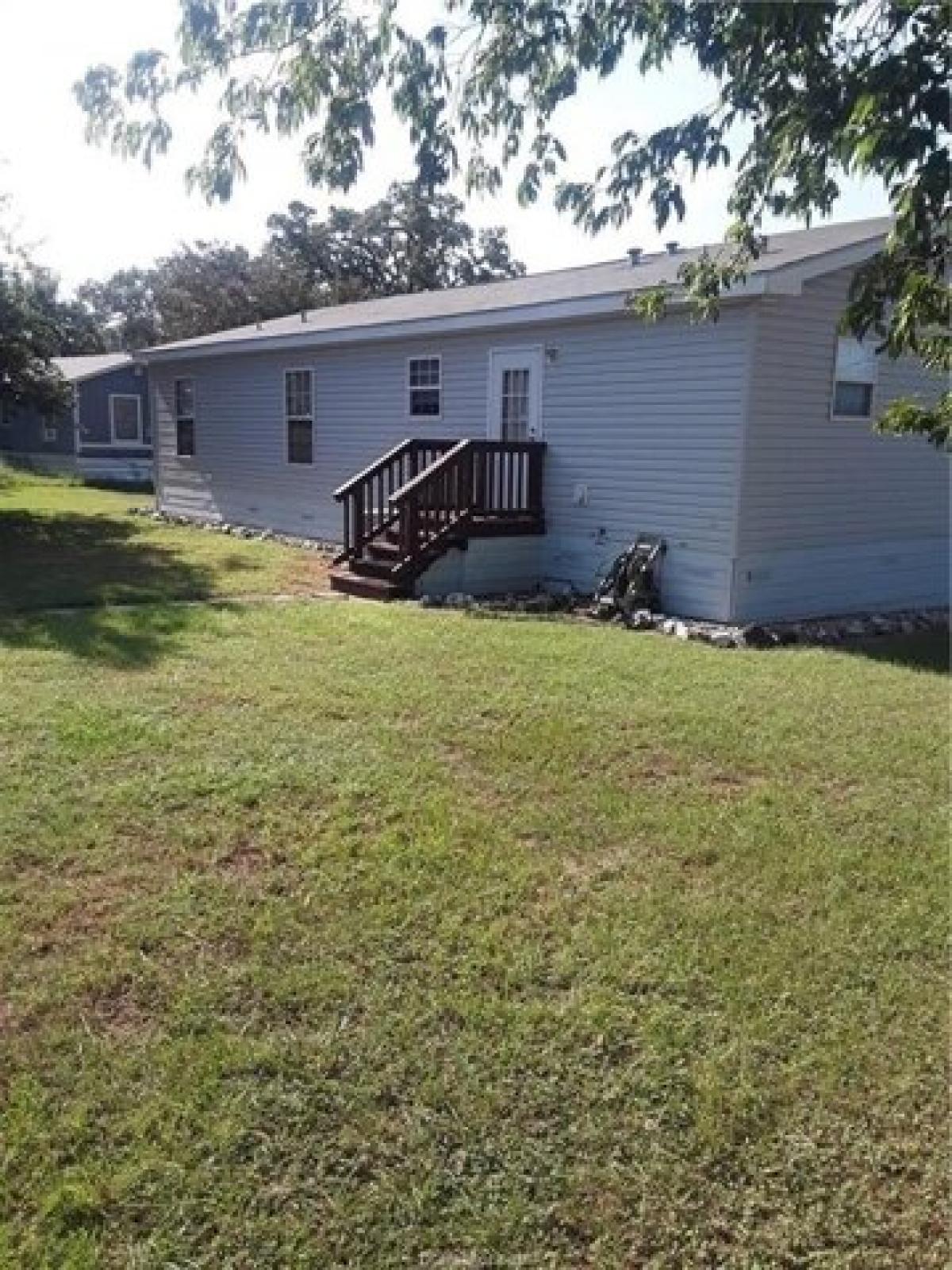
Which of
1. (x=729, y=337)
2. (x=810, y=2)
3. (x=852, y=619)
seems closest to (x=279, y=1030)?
(x=810, y=2)

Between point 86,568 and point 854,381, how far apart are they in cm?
827

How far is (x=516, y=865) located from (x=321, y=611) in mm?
5078

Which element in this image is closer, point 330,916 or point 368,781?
point 330,916

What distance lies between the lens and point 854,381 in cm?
966

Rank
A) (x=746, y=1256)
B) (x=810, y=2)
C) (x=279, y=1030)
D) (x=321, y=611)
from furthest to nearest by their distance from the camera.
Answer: (x=321, y=611) → (x=279, y=1030) → (x=810, y=2) → (x=746, y=1256)

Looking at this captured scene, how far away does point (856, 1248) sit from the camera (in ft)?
7.54

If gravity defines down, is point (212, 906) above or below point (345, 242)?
below

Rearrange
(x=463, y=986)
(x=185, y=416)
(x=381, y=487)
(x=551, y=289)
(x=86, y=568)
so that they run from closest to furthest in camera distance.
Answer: (x=463, y=986) < (x=86, y=568) < (x=381, y=487) < (x=551, y=289) < (x=185, y=416)

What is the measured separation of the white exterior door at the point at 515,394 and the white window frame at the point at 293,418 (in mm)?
3987

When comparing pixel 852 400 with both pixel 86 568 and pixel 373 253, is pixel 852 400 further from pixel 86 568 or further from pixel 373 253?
pixel 373 253

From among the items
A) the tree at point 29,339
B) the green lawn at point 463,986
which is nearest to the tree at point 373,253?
the tree at point 29,339

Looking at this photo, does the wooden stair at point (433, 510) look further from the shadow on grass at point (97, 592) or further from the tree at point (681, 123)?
the tree at point (681, 123)

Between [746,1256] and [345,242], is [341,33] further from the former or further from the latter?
[345,242]

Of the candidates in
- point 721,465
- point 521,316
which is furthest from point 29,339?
point 721,465
